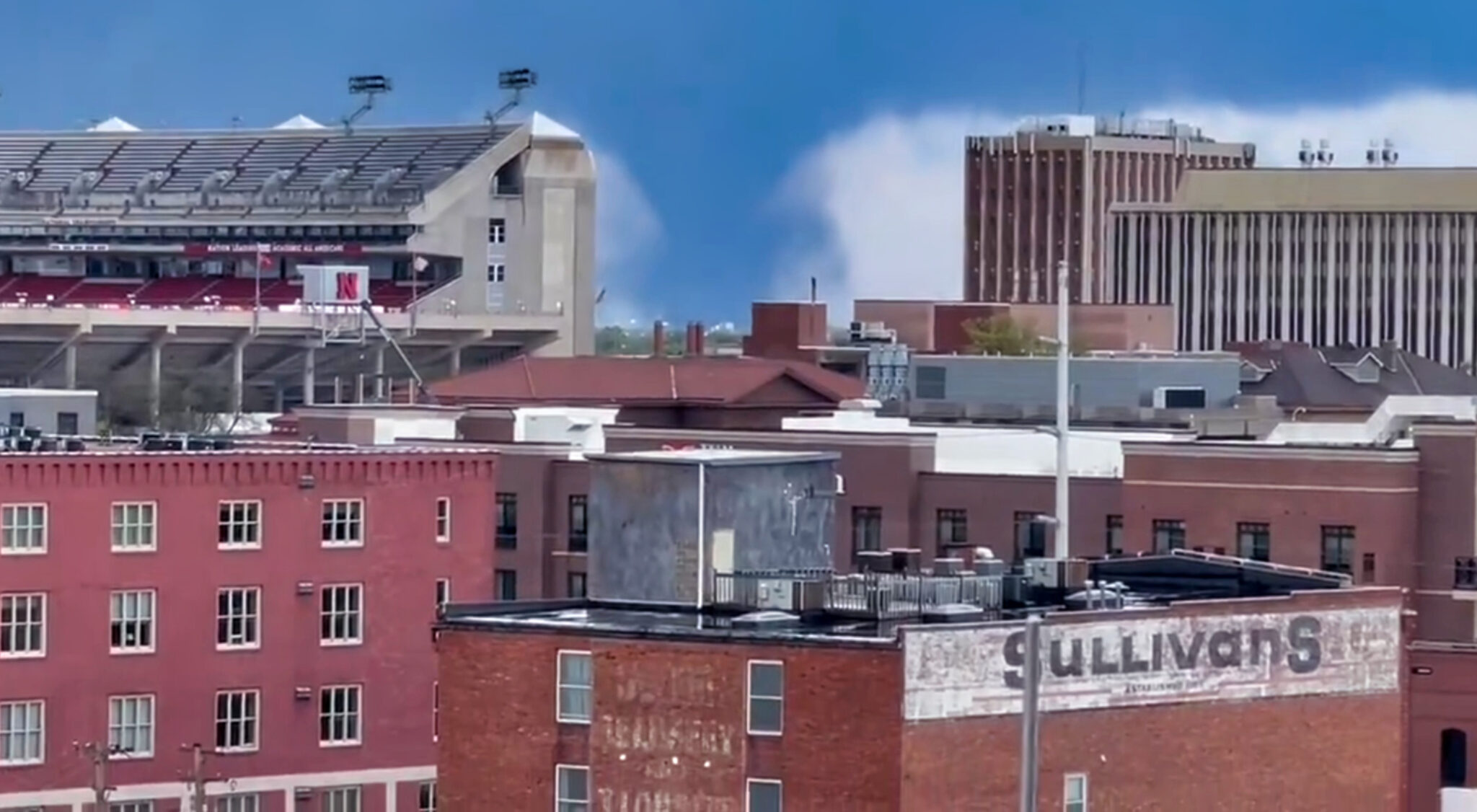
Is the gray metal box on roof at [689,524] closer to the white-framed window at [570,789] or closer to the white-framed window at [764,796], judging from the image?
the white-framed window at [570,789]

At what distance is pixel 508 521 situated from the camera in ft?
306

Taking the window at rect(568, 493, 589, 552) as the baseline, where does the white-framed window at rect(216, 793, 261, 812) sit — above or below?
below

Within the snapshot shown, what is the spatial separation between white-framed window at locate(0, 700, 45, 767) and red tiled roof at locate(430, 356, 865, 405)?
37.1 metres

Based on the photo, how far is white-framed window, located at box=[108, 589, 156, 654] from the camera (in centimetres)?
7431

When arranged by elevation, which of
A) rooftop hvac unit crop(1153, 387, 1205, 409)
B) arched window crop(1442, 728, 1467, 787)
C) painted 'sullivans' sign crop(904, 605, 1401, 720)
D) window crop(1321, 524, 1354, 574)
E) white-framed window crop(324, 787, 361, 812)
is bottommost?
white-framed window crop(324, 787, 361, 812)

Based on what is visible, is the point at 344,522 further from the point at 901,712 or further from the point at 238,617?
the point at 901,712

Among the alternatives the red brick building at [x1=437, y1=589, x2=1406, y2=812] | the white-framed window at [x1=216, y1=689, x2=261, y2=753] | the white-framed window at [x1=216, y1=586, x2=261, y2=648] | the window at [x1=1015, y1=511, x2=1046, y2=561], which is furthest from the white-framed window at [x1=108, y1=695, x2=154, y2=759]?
the red brick building at [x1=437, y1=589, x2=1406, y2=812]

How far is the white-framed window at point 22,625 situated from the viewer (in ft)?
239

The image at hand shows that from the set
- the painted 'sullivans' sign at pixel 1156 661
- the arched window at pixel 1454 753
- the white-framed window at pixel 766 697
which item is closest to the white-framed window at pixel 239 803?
the arched window at pixel 1454 753

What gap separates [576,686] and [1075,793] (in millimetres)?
5966

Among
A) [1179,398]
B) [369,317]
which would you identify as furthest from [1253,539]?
[369,317]

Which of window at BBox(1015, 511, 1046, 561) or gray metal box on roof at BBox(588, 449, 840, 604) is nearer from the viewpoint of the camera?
gray metal box on roof at BBox(588, 449, 840, 604)

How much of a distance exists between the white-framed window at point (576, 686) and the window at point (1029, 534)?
33962 millimetres

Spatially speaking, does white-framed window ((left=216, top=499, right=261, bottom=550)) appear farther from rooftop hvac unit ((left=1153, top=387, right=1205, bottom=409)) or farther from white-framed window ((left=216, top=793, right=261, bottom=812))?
rooftop hvac unit ((left=1153, top=387, right=1205, bottom=409))
